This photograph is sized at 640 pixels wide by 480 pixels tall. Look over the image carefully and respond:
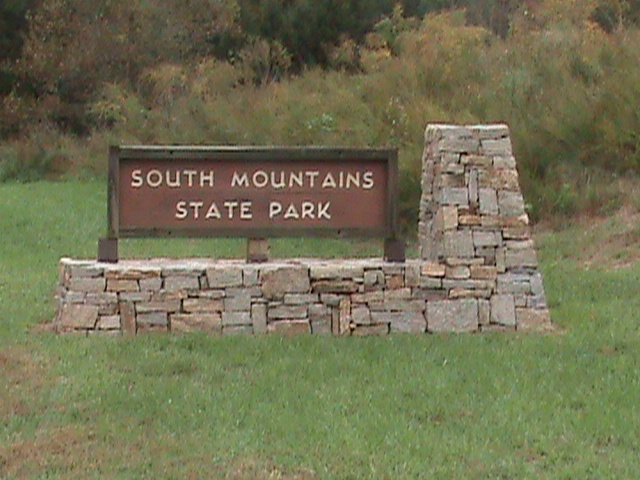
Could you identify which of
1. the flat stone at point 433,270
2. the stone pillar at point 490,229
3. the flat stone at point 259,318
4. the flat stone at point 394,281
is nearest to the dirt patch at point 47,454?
the flat stone at point 259,318

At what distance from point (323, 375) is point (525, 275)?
230cm

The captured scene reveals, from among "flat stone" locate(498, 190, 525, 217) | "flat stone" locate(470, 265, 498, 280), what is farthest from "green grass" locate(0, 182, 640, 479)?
"flat stone" locate(498, 190, 525, 217)

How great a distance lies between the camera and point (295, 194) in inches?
362

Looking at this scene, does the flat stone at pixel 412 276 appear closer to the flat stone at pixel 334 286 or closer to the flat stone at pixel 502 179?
the flat stone at pixel 334 286

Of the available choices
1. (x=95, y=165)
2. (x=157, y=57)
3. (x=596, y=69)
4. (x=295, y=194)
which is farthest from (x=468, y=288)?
(x=157, y=57)

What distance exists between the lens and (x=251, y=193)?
916 centimetres

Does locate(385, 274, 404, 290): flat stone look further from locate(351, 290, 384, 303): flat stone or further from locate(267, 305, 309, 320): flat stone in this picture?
locate(267, 305, 309, 320): flat stone

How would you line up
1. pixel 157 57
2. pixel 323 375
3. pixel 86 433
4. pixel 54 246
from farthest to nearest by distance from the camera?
pixel 157 57, pixel 54 246, pixel 323 375, pixel 86 433

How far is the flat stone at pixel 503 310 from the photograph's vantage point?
30.1 feet

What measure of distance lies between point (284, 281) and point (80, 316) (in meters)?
1.56

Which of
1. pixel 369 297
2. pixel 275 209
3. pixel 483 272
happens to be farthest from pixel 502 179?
pixel 275 209

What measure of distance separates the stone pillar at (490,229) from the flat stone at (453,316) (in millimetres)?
159

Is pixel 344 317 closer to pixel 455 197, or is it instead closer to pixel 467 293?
pixel 467 293

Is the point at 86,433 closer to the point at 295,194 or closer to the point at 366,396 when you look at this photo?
the point at 366,396
